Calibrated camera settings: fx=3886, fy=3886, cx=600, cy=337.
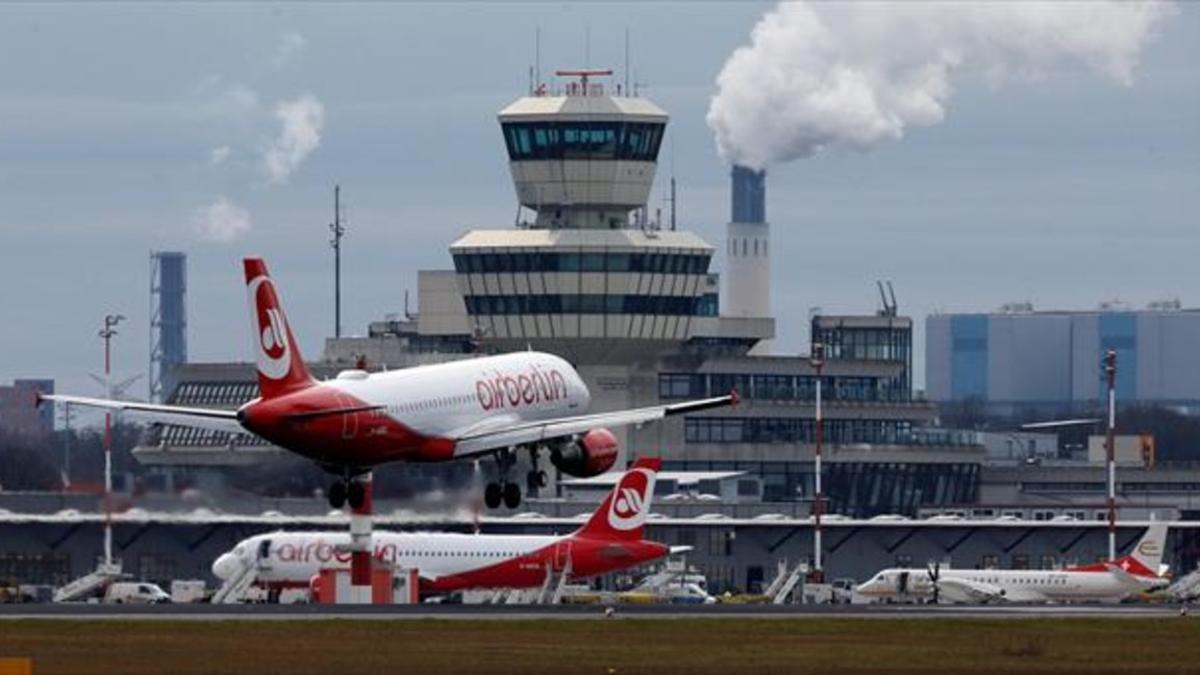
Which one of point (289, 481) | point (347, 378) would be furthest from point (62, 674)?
A: point (289, 481)

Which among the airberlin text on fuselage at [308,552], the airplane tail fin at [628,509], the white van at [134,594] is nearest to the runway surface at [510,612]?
the airplane tail fin at [628,509]

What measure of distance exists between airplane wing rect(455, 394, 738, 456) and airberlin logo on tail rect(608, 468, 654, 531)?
137ft

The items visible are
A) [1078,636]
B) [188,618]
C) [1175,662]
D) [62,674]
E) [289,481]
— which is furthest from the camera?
[289,481]

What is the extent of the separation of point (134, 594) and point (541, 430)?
5506 cm

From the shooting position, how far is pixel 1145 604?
18912 centimetres

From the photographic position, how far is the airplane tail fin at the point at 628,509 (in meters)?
187

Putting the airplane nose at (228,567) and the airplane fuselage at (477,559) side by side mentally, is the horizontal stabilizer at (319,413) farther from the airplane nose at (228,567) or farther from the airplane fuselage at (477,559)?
the airplane nose at (228,567)

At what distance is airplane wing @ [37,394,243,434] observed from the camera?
141 m

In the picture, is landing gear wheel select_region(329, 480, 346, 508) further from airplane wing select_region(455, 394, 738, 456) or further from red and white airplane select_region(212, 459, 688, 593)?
red and white airplane select_region(212, 459, 688, 593)

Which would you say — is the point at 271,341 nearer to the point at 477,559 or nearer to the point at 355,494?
the point at 355,494

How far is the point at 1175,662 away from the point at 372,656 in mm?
24218

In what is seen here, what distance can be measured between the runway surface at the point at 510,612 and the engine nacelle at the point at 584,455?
5.89m

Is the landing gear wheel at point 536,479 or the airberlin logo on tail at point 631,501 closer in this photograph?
the landing gear wheel at point 536,479

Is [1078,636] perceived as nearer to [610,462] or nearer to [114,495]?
[610,462]
